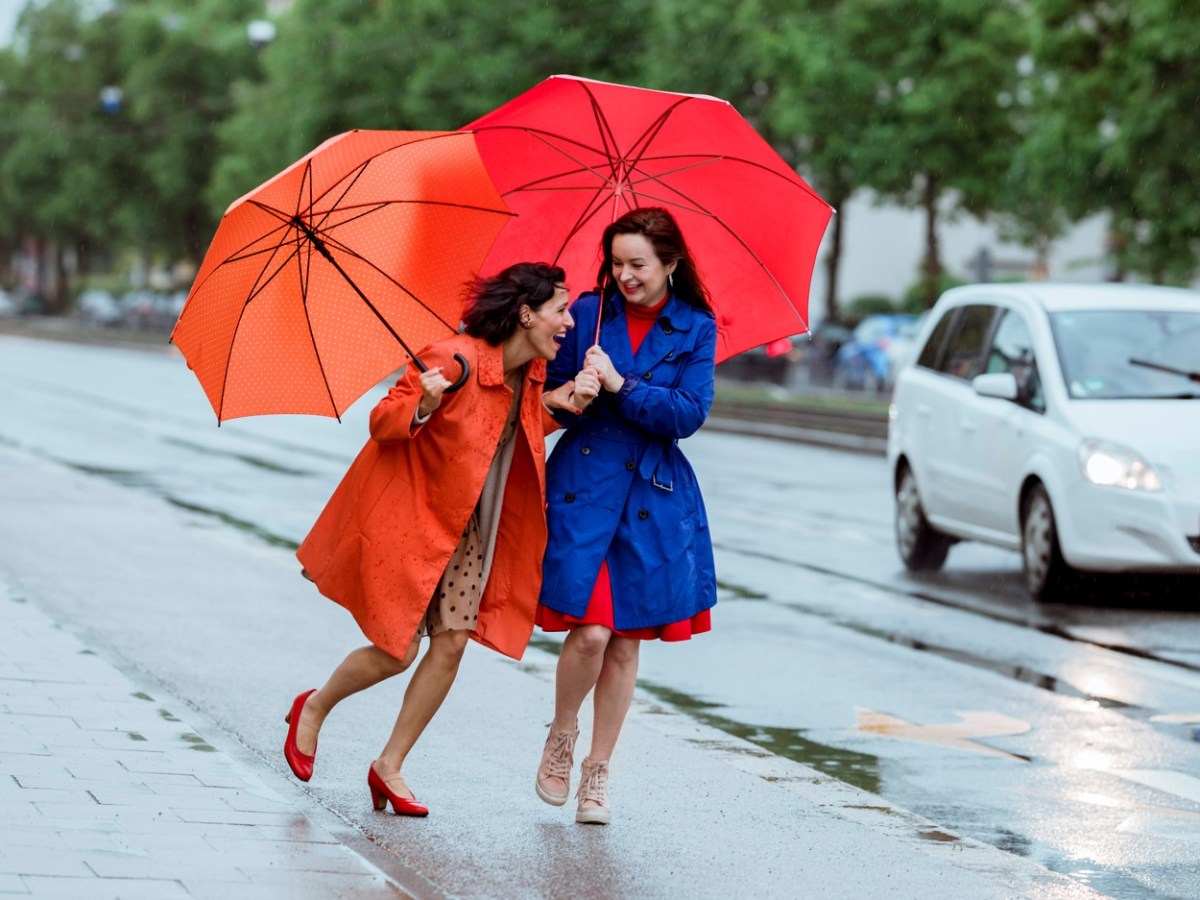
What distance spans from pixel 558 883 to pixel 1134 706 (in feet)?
13.9

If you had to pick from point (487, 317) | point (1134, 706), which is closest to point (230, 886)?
point (487, 317)

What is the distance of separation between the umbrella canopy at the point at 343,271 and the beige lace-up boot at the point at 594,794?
47.8 inches

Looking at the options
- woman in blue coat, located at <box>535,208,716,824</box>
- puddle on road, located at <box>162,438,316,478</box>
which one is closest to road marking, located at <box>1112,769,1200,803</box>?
woman in blue coat, located at <box>535,208,716,824</box>

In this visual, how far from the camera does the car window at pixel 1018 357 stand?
41.9ft

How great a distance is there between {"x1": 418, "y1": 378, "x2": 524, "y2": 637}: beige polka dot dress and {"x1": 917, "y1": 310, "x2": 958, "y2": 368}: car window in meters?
8.71

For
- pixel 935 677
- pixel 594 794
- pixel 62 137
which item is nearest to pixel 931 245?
pixel 935 677

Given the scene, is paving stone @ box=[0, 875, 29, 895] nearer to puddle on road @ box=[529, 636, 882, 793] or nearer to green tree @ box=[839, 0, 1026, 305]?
puddle on road @ box=[529, 636, 882, 793]

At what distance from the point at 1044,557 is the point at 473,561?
22.8ft

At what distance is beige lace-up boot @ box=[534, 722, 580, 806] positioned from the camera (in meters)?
6.04

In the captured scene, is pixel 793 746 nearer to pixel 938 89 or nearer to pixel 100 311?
pixel 938 89

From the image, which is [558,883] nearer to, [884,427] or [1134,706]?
[1134,706]

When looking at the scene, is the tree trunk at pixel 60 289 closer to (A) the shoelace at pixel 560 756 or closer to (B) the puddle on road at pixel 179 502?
(B) the puddle on road at pixel 179 502

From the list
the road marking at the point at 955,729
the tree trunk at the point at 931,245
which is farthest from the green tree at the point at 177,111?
the road marking at the point at 955,729

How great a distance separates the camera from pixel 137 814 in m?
5.62
